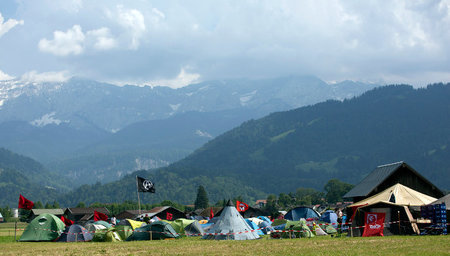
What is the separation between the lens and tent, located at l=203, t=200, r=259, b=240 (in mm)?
43469

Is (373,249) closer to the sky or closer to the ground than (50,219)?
closer to the ground

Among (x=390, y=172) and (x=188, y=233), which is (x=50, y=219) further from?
(x=390, y=172)

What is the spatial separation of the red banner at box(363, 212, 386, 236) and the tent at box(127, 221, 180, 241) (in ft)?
53.7

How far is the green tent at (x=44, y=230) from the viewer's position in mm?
49375

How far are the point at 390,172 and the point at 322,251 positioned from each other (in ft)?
94.2

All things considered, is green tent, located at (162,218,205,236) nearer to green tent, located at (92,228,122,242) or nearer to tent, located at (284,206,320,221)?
green tent, located at (92,228,122,242)

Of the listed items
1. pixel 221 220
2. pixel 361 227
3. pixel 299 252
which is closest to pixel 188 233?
pixel 221 220

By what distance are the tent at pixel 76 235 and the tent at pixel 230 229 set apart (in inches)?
400

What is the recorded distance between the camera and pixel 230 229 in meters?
43.8

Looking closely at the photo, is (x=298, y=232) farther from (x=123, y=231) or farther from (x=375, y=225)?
(x=123, y=231)

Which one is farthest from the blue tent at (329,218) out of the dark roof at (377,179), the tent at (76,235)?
the tent at (76,235)

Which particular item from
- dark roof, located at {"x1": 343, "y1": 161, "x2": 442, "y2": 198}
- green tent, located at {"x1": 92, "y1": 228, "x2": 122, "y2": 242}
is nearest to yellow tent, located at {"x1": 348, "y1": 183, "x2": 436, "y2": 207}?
dark roof, located at {"x1": 343, "y1": 161, "x2": 442, "y2": 198}

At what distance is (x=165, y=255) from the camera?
30.3 meters

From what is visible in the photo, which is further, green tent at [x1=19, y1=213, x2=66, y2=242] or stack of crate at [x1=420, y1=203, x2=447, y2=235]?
green tent at [x1=19, y1=213, x2=66, y2=242]
